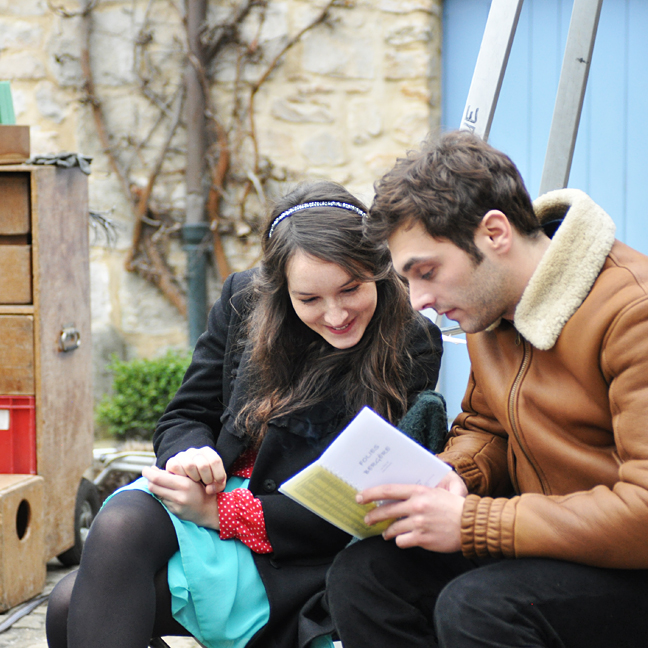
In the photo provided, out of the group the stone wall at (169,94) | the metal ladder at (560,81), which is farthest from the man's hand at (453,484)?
the stone wall at (169,94)

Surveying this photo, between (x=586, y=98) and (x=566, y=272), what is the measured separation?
100 inches

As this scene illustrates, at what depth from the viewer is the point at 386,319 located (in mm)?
1739

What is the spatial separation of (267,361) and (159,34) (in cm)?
305

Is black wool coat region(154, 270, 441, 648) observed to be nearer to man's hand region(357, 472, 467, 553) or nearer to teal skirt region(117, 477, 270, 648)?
teal skirt region(117, 477, 270, 648)

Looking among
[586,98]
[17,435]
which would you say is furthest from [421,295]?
[586,98]

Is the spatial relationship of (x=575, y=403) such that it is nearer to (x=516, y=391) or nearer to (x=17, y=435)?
(x=516, y=391)

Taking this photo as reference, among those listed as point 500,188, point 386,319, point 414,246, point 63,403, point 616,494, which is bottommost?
point 63,403

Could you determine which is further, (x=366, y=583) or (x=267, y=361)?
(x=267, y=361)

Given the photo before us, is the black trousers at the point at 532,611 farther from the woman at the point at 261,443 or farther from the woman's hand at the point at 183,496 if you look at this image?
the woman's hand at the point at 183,496

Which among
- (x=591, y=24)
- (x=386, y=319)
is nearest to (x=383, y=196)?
(x=386, y=319)

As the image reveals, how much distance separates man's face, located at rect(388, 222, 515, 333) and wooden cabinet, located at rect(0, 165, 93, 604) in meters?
1.58

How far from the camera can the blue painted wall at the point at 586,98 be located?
344cm

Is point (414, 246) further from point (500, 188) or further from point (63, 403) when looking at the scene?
point (63, 403)

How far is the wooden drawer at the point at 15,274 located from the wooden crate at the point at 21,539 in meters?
0.59
